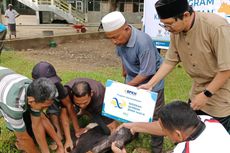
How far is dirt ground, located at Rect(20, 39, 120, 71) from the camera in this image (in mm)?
10063

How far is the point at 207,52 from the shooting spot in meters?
2.58

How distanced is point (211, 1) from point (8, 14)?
10.9 metres

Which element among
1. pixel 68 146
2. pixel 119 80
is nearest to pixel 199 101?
pixel 68 146

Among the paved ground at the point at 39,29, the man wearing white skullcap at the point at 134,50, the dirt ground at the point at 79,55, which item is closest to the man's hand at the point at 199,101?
the man wearing white skullcap at the point at 134,50

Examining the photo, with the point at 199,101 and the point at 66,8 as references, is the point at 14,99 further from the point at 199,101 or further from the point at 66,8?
the point at 66,8

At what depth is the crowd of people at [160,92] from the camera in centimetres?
200

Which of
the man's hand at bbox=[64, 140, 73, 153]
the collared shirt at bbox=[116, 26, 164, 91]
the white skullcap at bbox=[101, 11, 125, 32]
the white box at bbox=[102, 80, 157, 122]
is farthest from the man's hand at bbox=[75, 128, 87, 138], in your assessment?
the white skullcap at bbox=[101, 11, 125, 32]

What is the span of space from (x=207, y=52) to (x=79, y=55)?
981cm

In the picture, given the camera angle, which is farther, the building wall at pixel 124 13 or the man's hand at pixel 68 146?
the building wall at pixel 124 13

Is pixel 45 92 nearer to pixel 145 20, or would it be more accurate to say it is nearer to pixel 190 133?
pixel 190 133

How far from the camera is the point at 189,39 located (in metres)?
2.64

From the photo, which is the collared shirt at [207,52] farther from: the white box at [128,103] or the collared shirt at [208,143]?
the collared shirt at [208,143]

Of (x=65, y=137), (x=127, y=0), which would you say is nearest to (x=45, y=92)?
(x=65, y=137)

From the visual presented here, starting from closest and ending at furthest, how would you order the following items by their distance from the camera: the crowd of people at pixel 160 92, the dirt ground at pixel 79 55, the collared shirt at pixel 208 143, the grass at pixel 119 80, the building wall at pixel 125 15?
the collared shirt at pixel 208 143 → the crowd of people at pixel 160 92 → the grass at pixel 119 80 → the dirt ground at pixel 79 55 → the building wall at pixel 125 15
